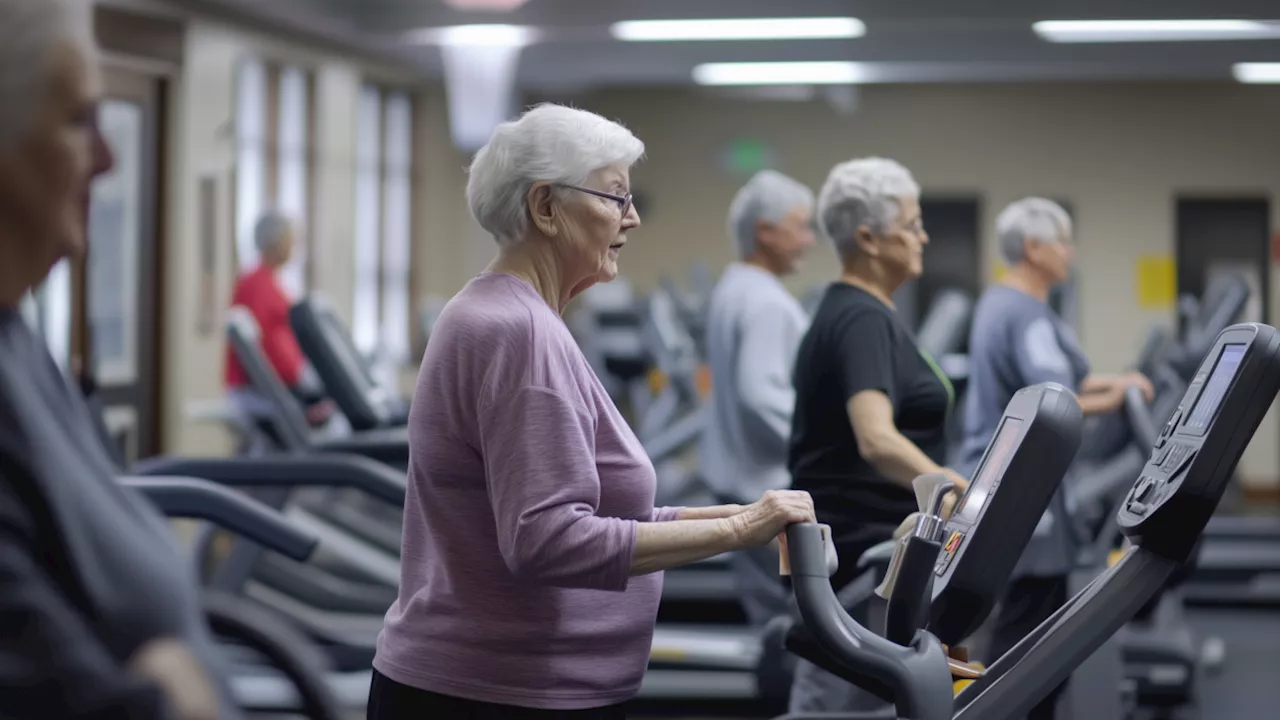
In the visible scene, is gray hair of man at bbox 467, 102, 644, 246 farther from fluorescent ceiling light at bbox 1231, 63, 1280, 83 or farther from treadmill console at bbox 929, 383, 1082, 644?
fluorescent ceiling light at bbox 1231, 63, 1280, 83

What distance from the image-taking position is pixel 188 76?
8.03 m

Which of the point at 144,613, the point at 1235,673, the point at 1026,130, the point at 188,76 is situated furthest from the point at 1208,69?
the point at 144,613

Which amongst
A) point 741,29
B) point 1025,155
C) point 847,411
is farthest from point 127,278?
point 1025,155

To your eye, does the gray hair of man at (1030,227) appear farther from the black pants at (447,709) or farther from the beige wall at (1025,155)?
the beige wall at (1025,155)

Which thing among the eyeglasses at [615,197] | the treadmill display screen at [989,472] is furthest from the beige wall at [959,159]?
the treadmill display screen at [989,472]

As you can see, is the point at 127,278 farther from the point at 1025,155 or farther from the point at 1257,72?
the point at 1257,72

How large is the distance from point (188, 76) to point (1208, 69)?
589 centimetres

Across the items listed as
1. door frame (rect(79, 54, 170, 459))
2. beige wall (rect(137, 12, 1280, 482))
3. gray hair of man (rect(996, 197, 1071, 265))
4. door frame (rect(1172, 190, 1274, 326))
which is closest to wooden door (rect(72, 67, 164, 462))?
door frame (rect(79, 54, 170, 459))

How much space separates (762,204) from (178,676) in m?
2.58

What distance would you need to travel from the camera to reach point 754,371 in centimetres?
312

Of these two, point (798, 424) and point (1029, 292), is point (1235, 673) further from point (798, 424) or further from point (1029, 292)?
point (798, 424)

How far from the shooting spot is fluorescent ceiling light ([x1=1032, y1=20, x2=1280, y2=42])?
7.64 meters

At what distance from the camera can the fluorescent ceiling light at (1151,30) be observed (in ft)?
25.1

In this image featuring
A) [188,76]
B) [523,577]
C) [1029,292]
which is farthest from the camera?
[188,76]
